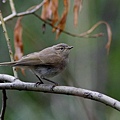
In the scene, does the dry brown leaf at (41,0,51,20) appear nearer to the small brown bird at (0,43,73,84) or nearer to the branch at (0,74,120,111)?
the small brown bird at (0,43,73,84)

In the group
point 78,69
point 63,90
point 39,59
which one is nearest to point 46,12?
point 39,59

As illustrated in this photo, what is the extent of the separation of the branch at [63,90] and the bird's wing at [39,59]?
396 mm

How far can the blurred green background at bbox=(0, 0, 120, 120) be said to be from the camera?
633 centimetres

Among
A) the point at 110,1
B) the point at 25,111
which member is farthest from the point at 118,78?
the point at 25,111

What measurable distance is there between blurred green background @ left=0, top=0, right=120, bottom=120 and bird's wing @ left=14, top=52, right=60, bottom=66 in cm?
257

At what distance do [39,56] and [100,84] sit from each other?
3526mm

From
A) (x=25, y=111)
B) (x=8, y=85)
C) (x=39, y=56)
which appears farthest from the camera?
(x=25, y=111)

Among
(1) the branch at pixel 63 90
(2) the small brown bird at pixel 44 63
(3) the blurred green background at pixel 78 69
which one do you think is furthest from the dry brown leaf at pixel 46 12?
(3) the blurred green background at pixel 78 69

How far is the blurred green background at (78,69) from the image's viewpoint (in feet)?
20.8

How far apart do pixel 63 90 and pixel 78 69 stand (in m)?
4.21

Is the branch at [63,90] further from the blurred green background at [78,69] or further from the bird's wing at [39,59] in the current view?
the blurred green background at [78,69]

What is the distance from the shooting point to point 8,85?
2.65 m

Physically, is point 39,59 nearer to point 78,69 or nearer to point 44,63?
point 44,63

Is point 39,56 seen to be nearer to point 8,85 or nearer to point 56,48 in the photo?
point 56,48
